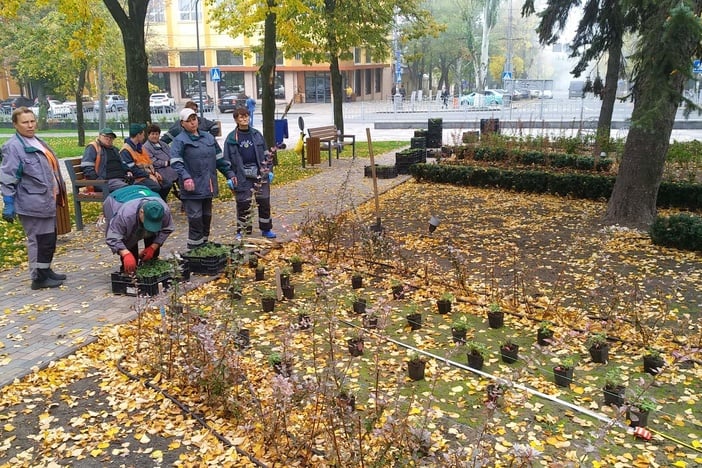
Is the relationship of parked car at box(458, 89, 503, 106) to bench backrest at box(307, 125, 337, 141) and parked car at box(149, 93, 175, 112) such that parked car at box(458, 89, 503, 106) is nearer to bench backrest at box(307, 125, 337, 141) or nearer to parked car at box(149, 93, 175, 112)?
parked car at box(149, 93, 175, 112)

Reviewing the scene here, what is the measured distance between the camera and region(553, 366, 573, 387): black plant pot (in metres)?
4.58

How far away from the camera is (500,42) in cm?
7594

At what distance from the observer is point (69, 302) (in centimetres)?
622

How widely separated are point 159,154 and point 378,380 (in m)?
5.93

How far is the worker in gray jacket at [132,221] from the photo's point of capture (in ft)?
19.5

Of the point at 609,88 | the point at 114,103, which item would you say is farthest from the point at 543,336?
the point at 114,103

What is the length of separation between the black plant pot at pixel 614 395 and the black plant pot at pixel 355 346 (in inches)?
73.0

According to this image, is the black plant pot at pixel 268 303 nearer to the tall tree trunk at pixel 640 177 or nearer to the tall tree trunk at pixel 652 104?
the tall tree trunk at pixel 652 104

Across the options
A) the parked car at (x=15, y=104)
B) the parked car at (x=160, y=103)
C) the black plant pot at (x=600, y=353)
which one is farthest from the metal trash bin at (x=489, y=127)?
the parked car at (x=15, y=104)

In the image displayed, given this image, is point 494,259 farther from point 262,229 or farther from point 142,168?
point 142,168

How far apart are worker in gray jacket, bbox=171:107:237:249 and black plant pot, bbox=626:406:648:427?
517 centimetres

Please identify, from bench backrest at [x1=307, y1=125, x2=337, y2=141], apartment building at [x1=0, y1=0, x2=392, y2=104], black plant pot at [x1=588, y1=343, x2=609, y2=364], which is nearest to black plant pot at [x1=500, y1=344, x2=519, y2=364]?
black plant pot at [x1=588, y1=343, x2=609, y2=364]

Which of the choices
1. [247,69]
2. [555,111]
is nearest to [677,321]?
[555,111]

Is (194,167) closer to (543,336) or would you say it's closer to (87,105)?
(543,336)
